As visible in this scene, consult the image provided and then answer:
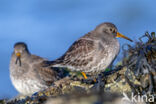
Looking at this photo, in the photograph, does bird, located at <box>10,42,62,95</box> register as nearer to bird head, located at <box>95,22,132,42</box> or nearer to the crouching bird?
the crouching bird

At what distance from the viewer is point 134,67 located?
238 inches

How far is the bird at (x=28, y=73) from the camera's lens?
15070mm

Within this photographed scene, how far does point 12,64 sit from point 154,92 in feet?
39.4

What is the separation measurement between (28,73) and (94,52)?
5.79 m

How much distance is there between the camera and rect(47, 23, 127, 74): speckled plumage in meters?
10.7

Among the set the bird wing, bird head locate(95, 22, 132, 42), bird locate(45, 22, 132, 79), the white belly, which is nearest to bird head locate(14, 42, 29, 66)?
the white belly

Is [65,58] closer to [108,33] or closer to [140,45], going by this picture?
[108,33]

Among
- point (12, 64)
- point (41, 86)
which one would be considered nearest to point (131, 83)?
point (41, 86)

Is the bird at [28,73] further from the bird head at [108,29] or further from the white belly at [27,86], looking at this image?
the bird head at [108,29]

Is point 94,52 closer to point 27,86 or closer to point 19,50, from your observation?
point 27,86

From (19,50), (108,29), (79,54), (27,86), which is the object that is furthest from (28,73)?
(108,29)

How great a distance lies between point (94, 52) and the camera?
35.7 ft

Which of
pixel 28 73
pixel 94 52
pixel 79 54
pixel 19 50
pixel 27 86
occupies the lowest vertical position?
pixel 94 52

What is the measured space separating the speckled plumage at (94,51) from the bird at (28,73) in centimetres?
346
